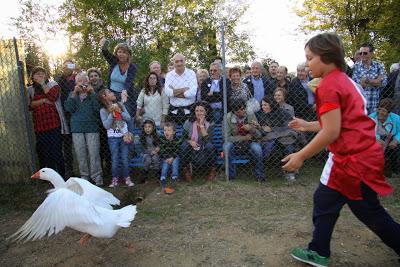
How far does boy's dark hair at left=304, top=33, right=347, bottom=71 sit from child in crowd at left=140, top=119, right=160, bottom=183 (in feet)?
11.6

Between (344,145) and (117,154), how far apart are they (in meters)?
3.93

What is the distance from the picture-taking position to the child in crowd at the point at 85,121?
5.66 m

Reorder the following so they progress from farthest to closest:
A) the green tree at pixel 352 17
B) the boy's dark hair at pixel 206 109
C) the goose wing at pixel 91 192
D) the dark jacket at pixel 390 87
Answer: the green tree at pixel 352 17
the dark jacket at pixel 390 87
the boy's dark hair at pixel 206 109
the goose wing at pixel 91 192

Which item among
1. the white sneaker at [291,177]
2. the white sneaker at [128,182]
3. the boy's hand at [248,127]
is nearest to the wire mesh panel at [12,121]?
the white sneaker at [128,182]

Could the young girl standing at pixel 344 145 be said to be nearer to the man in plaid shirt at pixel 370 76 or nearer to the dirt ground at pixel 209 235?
the dirt ground at pixel 209 235

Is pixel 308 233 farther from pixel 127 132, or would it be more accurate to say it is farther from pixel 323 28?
pixel 323 28

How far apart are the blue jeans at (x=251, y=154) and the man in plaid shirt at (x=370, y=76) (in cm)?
192

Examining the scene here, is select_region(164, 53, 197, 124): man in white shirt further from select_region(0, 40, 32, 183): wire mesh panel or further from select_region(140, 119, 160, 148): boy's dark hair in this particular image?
select_region(0, 40, 32, 183): wire mesh panel

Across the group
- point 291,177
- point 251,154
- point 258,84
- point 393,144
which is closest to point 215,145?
point 251,154

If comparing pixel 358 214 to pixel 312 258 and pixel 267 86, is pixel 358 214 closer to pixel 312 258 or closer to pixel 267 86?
pixel 312 258

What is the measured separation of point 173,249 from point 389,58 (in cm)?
1009

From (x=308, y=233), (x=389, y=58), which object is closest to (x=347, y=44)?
(x=389, y=58)

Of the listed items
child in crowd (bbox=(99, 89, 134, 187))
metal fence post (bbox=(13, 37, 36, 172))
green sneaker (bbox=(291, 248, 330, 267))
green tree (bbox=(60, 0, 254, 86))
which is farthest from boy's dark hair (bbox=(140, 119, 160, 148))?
green tree (bbox=(60, 0, 254, 86))

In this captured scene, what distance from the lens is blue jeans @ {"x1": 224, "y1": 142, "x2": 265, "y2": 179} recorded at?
18.6 feet
